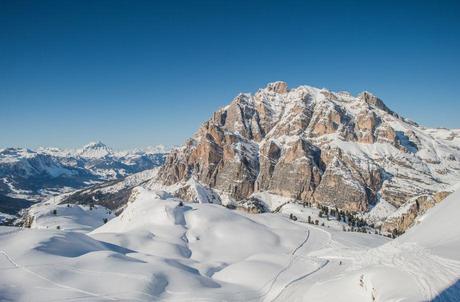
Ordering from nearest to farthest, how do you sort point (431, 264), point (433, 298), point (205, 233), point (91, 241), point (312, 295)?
point (433, 298), point (431, 264), point (312, 295), point (91, 241), point (205, 233)

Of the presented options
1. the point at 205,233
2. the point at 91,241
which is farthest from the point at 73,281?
the point at 205,233

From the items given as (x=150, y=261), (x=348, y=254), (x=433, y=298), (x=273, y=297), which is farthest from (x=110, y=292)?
(x=348, y=254)

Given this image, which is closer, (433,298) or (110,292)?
(433,298)

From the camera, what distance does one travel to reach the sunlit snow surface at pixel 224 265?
3797cm

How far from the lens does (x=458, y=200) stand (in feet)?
197

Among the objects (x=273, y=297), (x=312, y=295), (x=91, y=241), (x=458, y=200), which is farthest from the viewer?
(x=91, y=241)

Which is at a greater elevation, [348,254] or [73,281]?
[348,254]

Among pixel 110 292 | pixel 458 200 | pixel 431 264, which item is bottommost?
pixel 110 292

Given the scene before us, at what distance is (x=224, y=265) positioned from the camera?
227 ft

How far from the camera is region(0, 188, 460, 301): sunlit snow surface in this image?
125ft

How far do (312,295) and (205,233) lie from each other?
4910 cm

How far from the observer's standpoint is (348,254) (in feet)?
226

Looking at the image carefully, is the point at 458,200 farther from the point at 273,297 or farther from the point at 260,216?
the point at 260,216

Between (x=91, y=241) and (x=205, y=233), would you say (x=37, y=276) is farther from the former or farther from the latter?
(x=205, y=233)
